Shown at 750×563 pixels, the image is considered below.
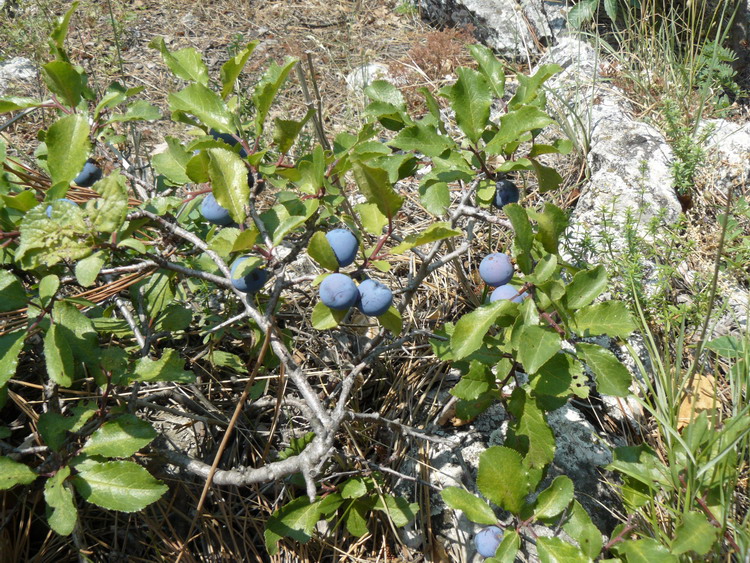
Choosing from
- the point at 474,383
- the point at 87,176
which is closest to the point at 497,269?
the point at 474,383

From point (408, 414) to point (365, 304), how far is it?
82cm

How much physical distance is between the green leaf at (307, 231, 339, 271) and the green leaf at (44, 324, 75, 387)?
51 cm

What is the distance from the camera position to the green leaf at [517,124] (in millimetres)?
1305

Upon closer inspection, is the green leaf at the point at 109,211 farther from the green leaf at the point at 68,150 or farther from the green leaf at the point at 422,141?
the green leaf at the point at 422,141

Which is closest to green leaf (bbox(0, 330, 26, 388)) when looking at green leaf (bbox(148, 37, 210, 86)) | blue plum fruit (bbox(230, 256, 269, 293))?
blue plum fruit (bbox(230, 256, 269, 293))

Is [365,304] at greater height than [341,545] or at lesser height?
greater

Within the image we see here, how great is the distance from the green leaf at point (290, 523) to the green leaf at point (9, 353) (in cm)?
66

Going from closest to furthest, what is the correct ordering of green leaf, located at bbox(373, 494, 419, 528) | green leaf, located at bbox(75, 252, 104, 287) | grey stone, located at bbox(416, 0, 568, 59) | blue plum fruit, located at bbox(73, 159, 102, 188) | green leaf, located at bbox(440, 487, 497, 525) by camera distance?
green leaf, located at bbox(75, 252, 104, 287), green leaf, located at bbox(440, 487, 497, 525), green leaf, located at bbox(373, 494, 419, 528), blue plum fruit, located at bbox(73, 159, 102, 188), grey stone, located at bbox(416, 0, 568, 59)

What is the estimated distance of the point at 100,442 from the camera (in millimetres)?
1273

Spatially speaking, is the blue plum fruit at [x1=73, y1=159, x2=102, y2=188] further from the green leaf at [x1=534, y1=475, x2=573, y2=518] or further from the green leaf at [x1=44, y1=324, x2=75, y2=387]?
the green leaf at [x1=534, y1=475, x2=573, y2=518]

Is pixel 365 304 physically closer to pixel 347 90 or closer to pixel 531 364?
pixel 531 364

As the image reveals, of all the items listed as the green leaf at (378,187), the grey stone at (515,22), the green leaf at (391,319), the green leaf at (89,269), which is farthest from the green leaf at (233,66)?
the grey stone at (515,22)

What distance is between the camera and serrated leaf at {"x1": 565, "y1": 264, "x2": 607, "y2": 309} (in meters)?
1.22

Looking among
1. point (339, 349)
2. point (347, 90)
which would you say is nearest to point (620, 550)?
point (339, 349)
